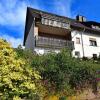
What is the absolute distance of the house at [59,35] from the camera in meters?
28.8

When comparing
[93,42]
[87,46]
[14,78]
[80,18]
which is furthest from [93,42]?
[14,78]

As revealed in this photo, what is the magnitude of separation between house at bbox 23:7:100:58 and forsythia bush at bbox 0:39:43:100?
13667 mm

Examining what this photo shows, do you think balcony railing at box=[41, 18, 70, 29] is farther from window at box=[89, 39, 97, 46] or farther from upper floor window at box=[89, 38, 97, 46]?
window at box=[89, 39, 97, 46]

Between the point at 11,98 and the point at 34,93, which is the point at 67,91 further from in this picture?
the point at 11,98

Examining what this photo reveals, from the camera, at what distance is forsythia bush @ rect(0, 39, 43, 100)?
11.8m

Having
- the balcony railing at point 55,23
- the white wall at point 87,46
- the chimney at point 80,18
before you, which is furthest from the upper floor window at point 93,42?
the chimney at point 80,18

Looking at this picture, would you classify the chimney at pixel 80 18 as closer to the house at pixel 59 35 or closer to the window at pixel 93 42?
the house at pixel 59 35

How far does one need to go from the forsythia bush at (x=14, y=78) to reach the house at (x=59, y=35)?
44.8 ft

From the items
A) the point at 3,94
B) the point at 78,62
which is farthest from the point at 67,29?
the point at 3,94

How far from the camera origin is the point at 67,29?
31.6 meters

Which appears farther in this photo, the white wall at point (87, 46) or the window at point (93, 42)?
the window at point (93, 42)

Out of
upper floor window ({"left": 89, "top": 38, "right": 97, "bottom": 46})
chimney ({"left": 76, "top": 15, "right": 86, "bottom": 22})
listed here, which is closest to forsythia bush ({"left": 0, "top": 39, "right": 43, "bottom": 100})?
upper floor window ({"left": 89, "top": 38, "right": 97, "bottom": 46})

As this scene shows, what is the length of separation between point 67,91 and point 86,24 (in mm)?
23609

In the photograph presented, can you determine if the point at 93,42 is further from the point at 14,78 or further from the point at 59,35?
the point at 14,78
